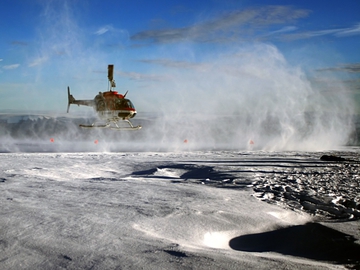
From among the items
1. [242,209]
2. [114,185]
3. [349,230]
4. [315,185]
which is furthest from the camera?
[315,185]

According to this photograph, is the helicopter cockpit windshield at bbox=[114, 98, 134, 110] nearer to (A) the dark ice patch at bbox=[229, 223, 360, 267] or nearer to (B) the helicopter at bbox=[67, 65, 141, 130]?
(B) the helicopter at bbox=[67, 65, 141, 130]

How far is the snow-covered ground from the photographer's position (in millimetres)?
4035

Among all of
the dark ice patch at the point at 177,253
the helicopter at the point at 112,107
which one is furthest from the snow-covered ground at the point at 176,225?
the helicopter at the point at 112,107

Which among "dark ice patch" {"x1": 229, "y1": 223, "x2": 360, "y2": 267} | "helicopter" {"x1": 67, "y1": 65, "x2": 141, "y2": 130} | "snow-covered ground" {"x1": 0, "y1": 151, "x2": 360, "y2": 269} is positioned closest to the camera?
"snow-covered ground" {"x1": 0, "y1": 151, "x2": 360, "y2": 269}

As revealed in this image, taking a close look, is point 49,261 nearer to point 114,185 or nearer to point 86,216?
point 86,216

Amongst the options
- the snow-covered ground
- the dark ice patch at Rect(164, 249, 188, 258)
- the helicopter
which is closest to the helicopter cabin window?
the helicopter

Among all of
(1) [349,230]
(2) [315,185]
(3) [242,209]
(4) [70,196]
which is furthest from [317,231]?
(4) [70,196]

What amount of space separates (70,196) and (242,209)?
4.02m

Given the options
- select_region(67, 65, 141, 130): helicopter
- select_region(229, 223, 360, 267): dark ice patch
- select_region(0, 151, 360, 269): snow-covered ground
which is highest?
select_region(67, 65, 141, 130): helicopter

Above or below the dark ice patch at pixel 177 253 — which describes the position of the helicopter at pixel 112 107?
above

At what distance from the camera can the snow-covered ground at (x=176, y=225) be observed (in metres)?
4.04

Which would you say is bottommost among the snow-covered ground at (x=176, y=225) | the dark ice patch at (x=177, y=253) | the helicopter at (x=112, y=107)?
the snow-covered ground at (x=176, y=225)

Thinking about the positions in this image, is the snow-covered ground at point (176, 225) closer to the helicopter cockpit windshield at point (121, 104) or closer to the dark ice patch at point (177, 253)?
the dark ice patch at point (177, 253)

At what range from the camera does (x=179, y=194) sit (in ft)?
27.0
